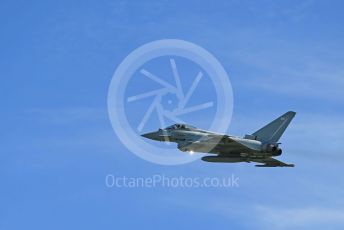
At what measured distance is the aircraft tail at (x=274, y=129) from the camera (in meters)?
106

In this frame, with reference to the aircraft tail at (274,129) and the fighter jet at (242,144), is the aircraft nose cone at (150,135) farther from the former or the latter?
the aircraft tail at (274,129)

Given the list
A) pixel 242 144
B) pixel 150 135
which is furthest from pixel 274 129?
pixel 150 135

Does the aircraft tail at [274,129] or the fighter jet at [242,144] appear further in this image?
the aircraft tail at [274,129]

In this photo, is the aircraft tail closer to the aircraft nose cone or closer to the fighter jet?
the fighter jet

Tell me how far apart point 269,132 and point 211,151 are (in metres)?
7.24

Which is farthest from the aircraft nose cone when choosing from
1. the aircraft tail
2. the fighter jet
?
the aircraft tail

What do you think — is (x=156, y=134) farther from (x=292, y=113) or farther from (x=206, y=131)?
(x=292, y=113)

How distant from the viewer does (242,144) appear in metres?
103

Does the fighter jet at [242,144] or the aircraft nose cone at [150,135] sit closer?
the fighter jet at [242,144]

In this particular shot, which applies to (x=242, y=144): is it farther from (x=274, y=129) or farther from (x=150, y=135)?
(x=150, y=135)

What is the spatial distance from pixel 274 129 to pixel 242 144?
5.74m

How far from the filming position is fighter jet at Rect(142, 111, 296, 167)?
103 m

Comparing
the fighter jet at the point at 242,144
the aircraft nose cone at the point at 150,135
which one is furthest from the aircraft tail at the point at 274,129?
the aircraft nose cone at the point at 150,135

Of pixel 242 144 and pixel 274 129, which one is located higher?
pixel 274 129
